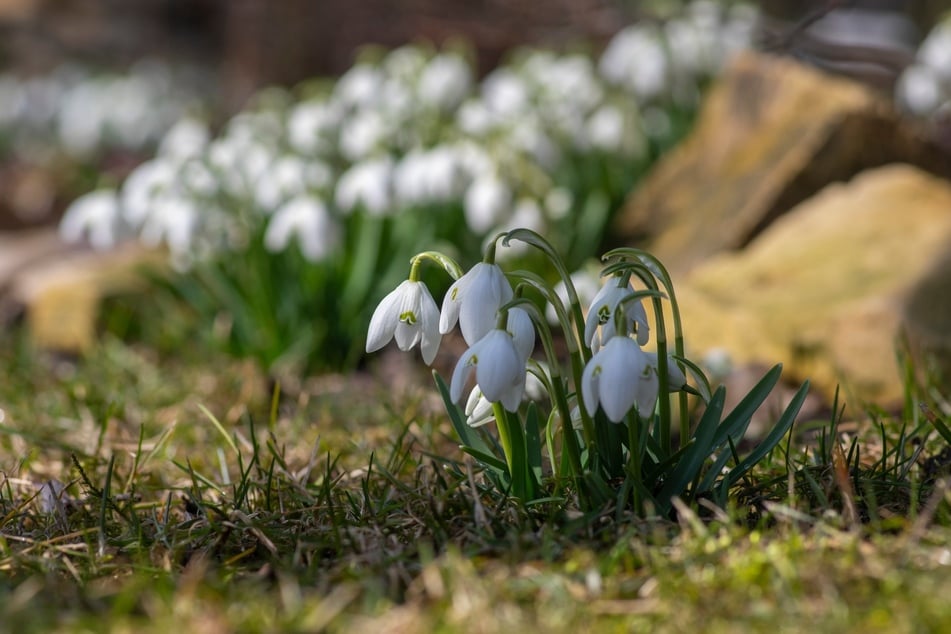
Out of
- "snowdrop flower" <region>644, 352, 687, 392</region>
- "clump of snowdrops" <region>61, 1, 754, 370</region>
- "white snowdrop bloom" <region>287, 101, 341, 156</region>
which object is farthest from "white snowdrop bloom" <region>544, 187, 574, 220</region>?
"snowdrop flower" <region>644, 352, 687, 392</region>

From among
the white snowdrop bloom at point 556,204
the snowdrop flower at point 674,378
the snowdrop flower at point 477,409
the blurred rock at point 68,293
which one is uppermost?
the snowdrop flower at point 674,378

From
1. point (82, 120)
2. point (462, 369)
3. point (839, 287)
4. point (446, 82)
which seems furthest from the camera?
point (82, 120)

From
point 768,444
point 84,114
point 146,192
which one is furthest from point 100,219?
point 84,114

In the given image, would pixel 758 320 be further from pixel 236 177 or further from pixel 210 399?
pixel 236 177

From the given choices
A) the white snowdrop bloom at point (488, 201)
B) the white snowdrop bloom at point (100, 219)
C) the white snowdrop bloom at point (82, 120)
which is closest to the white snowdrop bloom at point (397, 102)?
the white snowdrop bloom at point (488, 201)

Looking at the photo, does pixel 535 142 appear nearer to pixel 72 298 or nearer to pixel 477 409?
pixel 72 298

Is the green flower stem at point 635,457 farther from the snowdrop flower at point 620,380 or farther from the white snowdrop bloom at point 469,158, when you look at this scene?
the white snowdrop bloom at point 469,158
